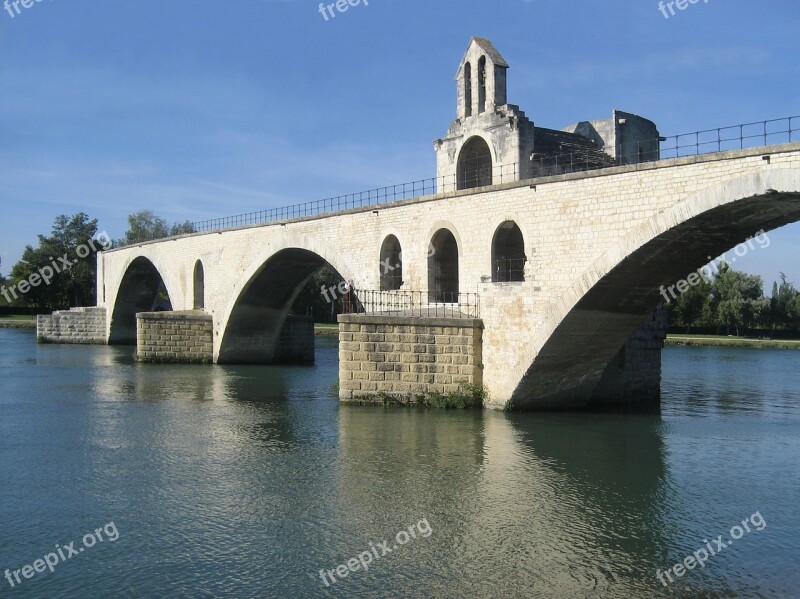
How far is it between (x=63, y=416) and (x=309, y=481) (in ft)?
30.1

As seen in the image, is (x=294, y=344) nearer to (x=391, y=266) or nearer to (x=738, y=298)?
(x=391, y=266)

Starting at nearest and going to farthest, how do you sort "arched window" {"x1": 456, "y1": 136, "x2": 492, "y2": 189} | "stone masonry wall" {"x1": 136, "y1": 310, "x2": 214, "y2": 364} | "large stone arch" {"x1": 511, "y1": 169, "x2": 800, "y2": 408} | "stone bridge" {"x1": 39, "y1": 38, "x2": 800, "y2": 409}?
"large stone arch" {"x1": 511, "y1": 169, "x2": 800, "y2": 408} < "stone bridge" {"x1": 39, "y1": 38, "x2": 800, "y2": 409} < "arched window" {"x1": 456, "y1": 136, "x2": 492, "y2": 189} < "stone masonry wall" {"x1": 136, "y1": 310, "x2": 214, "y2": 364}

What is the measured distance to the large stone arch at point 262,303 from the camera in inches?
1303

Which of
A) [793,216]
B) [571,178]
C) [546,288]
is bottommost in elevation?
[546,288]

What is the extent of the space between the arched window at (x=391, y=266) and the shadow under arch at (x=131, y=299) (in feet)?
89.8

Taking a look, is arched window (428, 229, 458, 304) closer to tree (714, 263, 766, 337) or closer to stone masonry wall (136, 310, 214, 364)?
stone masonry wall (136, 310, 214, 364)

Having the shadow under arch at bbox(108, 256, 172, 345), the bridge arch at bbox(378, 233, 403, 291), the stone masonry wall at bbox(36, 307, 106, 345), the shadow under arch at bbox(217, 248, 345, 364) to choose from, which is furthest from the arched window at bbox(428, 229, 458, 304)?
the stone masonry wall at bbox(36, 307, 106, 345)

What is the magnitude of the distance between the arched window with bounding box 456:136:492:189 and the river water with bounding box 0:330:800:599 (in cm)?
857

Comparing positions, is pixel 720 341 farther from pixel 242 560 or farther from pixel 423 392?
pixel 242 560

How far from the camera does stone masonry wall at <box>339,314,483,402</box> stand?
1972 centimetres

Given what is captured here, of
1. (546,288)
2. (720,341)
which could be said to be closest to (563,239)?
(546,288)

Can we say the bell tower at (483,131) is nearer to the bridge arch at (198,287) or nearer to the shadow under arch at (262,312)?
the shadow under arch at (262,312)

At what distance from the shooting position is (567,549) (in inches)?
391

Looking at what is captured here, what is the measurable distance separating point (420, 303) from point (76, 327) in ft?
110
